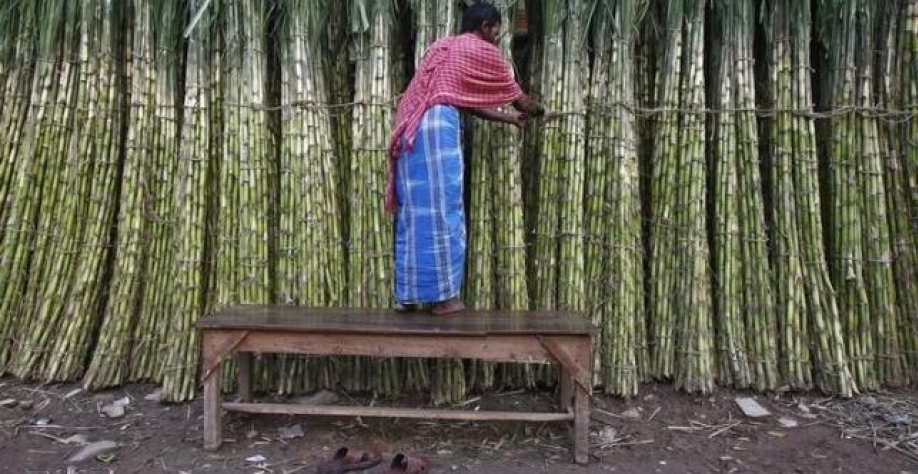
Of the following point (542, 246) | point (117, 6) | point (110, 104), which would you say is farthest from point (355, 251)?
point (117, 6)

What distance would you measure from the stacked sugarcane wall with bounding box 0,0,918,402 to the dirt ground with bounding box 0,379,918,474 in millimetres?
149

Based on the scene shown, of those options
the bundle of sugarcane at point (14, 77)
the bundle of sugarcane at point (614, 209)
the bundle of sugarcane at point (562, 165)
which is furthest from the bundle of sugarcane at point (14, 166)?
the bundle of sugarcane at point (614, 209)

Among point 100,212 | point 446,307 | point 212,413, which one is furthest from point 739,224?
point 100,212

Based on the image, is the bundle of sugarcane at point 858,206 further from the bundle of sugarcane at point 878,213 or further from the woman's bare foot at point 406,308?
the woman's bare foot at point 406,308

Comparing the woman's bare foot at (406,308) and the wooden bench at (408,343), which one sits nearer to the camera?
the wooden bench at (408,343)

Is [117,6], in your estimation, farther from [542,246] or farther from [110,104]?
[542,246]

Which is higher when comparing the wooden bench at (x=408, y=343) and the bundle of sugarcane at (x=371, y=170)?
the bundle of sugarcane at (x=371, y=170)

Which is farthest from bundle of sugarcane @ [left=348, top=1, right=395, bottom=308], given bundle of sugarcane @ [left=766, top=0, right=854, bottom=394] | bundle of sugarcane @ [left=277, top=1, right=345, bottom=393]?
bundle of sugarcane @ [left=766, top=0, right=854, bottom=394]

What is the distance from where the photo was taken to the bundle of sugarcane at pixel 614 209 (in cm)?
404

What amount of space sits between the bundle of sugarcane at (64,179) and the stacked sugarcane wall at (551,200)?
0.7 inches

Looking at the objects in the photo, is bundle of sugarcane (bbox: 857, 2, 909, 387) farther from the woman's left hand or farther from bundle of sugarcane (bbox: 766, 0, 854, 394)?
the woman's left hand

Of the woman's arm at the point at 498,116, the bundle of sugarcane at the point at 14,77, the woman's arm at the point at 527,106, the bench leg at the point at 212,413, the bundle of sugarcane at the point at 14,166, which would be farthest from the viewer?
the bundle of sugarcane at the point at 14,77

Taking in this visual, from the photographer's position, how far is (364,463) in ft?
10.9

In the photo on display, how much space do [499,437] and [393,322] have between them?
906 mm
